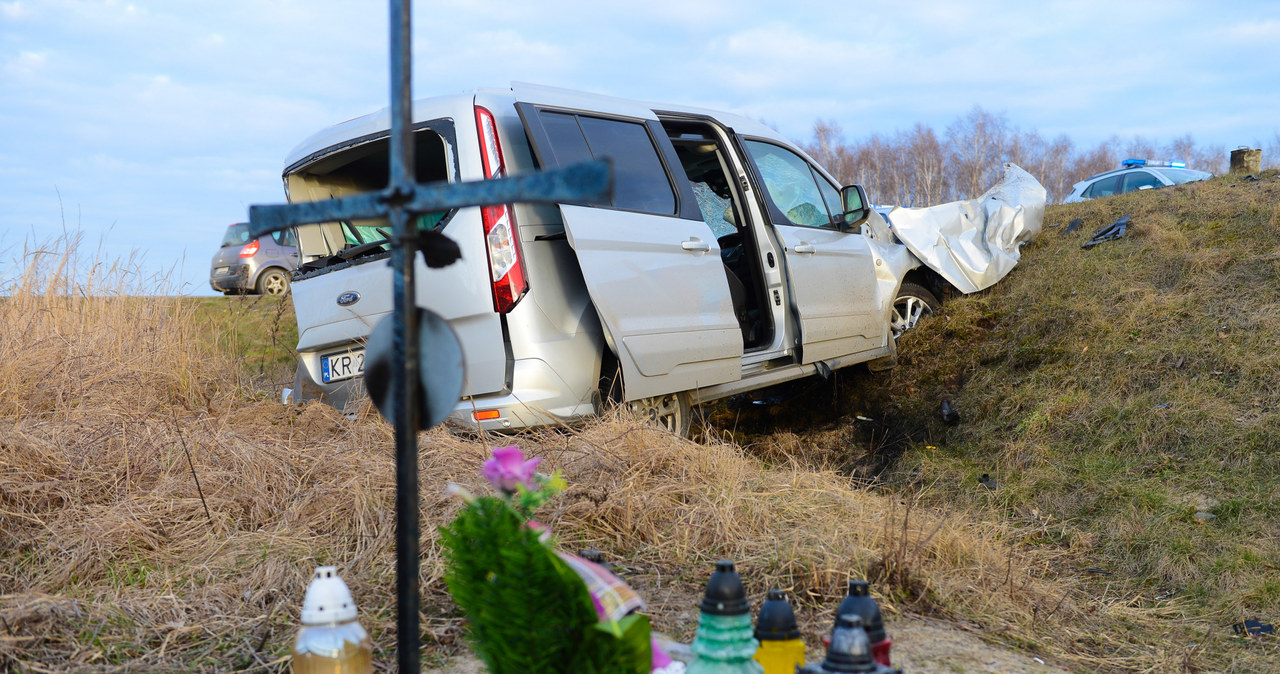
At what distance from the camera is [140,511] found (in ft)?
9.80

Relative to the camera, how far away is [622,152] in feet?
14.0

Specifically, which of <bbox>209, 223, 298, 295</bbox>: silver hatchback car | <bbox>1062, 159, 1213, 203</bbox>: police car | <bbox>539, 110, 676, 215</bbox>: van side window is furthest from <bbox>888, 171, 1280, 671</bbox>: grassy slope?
<bbox>209, 223, 298, 295</bbox>: silver hatchback car

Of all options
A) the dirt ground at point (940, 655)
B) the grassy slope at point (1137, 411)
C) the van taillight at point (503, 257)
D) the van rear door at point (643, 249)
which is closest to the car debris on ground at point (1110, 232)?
the grassy slope at point (1137, 411)

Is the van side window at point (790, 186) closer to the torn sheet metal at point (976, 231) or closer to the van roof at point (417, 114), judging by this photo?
the van roof at point (417, 114)

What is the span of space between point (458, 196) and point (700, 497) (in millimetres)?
2097

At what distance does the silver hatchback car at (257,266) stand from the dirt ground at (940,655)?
12945 millimetres

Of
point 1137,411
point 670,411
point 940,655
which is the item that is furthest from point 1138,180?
point 940,655

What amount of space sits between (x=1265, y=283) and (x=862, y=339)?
2.77m

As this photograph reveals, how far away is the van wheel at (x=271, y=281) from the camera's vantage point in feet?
45.5

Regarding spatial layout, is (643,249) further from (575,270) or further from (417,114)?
(417,114)

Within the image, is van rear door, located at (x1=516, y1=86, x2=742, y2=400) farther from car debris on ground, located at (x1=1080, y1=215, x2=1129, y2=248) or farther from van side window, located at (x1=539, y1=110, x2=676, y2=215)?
car debris on ground, located at (x1=1080, y1=215, x2=1129, y2=248)

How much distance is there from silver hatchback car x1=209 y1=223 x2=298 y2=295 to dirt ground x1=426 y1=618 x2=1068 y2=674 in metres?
12.9

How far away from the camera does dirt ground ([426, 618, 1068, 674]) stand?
2246mm

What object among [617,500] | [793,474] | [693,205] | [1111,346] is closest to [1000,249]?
[1111,346]
